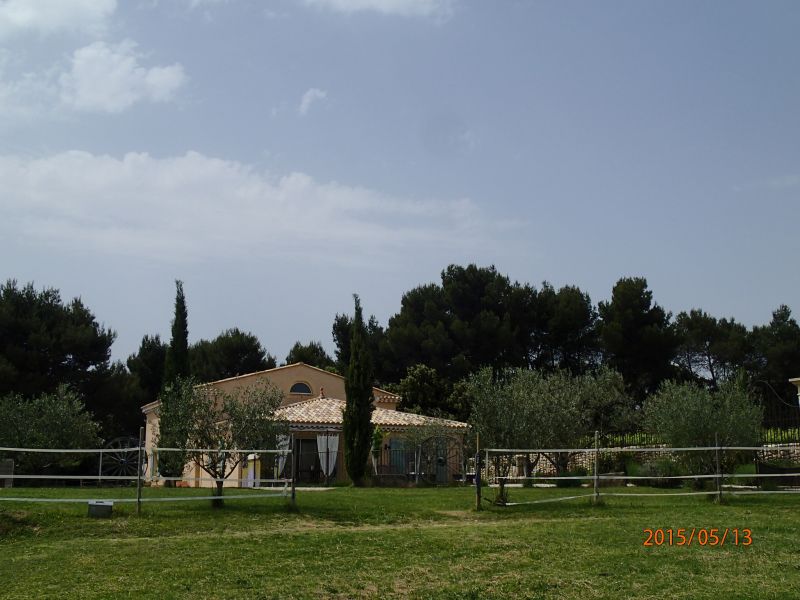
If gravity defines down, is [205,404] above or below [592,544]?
above

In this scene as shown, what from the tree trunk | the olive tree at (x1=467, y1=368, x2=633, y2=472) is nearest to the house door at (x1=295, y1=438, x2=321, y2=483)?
the olive tree at (x1=467, y1=368, x2=633, y2=472)

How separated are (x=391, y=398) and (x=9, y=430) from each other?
1897 cm

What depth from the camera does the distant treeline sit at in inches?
1732

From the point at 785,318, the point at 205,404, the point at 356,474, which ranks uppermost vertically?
the point at 785,318

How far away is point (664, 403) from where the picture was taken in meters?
23.4

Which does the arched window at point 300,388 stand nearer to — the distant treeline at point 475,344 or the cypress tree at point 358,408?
the distant treeline at point 475,344

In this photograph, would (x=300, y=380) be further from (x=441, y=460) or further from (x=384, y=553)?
(x=384, y=553)

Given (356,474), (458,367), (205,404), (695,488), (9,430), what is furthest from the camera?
(458,367)

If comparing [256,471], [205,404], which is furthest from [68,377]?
[205,404]

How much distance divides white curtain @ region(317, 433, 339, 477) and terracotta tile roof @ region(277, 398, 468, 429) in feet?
2.54

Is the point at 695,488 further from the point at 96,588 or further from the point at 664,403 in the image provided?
the point at 96,588

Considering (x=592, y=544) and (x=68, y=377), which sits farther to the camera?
(x=68, y=377)

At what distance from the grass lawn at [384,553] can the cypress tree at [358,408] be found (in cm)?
1168

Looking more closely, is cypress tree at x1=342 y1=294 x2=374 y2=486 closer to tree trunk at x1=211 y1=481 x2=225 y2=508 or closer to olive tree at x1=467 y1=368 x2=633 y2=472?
olive tree at x1=467 y1=368 x2=633 y2=472
